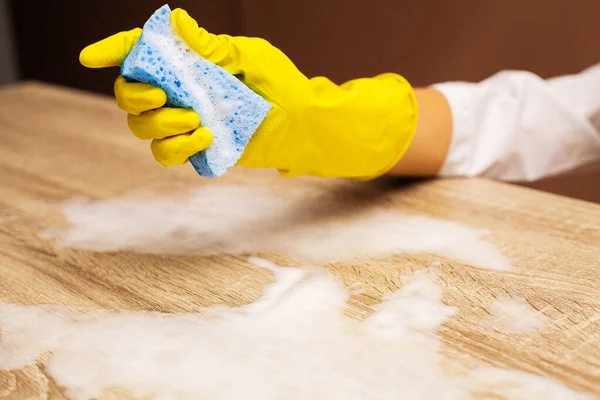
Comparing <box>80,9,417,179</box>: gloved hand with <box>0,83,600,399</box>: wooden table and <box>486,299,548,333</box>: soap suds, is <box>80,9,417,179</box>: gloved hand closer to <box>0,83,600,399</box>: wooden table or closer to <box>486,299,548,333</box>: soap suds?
Answer: <box>0,83,600,399</box>: wooden table

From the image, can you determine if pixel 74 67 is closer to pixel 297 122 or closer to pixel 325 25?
pixel 325 25

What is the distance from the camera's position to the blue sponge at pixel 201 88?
52 cm

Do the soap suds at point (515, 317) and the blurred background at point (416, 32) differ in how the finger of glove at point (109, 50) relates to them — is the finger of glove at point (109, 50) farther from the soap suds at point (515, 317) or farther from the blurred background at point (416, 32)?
the blurred background at point (416, 32)

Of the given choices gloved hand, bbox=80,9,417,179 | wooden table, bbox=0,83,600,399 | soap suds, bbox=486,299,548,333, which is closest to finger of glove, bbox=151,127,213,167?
gloved hand, bbox=80,9,417,179

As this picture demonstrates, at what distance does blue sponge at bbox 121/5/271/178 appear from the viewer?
20.4 inches

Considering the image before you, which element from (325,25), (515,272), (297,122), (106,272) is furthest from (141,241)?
(325,25)

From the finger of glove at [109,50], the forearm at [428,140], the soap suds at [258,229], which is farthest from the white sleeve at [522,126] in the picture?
the finger of glove at [109,50]

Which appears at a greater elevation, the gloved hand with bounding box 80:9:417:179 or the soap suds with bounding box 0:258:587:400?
the gloved hand with bounding box 80:9:417:179

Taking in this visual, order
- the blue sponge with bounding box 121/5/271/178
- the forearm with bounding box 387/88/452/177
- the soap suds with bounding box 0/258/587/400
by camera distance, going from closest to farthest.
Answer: the soap suds with bounding box 0/258/587/400 < the blue sponge with bounding box 121/5/271/178 < the forearm with bounding box 387/88/452/177

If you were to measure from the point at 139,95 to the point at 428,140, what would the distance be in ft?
1.17

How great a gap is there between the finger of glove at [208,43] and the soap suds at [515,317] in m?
0.30

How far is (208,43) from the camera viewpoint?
547mm

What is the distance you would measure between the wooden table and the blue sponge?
0.36 feet

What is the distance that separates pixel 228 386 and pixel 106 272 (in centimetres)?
21
